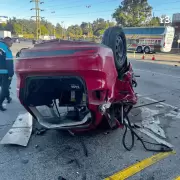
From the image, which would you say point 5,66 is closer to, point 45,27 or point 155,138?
point 155,138

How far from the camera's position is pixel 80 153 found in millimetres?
3131

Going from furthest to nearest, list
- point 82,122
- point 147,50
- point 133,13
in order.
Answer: point 133,13 < point 147,50 < point 82,122

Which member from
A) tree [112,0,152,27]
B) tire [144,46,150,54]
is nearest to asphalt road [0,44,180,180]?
tire [144,46,150,54]

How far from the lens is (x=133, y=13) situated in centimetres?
4656

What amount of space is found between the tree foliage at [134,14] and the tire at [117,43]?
142 feet

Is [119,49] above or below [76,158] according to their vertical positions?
above

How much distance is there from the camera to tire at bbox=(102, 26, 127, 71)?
10.6ft

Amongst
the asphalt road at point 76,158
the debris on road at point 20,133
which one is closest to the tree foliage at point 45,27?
the debris on road at point 20,133

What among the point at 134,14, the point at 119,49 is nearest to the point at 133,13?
the point at 134,14

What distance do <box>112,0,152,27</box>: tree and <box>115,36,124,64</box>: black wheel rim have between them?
43.2 metres

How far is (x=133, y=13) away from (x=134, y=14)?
31 centimetres

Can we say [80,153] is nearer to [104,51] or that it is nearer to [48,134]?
[48,134]

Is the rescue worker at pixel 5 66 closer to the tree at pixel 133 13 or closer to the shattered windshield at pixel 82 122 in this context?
the shattered windshield at pixel 82 122

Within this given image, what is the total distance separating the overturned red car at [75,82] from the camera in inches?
101
